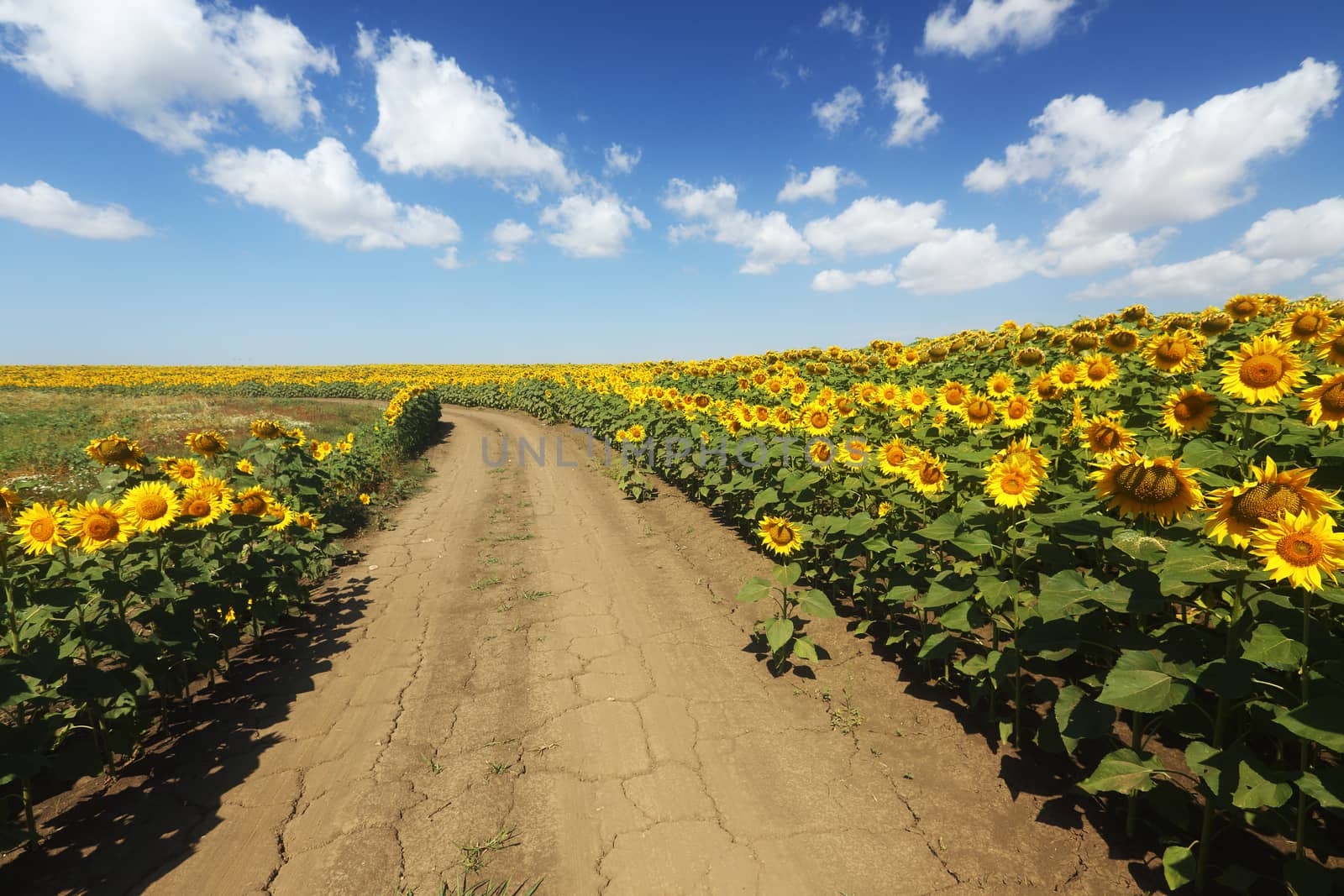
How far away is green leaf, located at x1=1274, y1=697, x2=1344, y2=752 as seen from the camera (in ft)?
6.31

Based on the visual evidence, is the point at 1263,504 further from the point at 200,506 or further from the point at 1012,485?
the point at 200,506

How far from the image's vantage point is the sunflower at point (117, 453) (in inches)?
159

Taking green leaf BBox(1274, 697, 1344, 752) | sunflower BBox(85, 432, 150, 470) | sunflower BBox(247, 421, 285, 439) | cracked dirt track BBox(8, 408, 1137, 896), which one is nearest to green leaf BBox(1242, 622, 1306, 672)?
green leaf BBox(1274, 697, 1344, 752)

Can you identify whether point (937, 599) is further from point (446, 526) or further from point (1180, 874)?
point (446, 526)

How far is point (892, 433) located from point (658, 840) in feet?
14.6

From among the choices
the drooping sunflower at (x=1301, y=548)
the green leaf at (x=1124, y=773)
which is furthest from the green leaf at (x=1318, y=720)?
the green leaf at (x=1124, y=773)

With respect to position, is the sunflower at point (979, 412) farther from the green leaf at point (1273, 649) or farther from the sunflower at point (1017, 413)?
the green leaf at point (1273, 649)

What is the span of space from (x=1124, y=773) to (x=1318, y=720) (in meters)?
0.93

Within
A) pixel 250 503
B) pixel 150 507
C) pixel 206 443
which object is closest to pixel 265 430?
pixel 206 443

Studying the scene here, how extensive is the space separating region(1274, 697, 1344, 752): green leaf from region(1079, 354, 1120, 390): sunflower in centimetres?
353

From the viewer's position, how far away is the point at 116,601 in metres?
3.71

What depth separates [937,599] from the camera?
3.85 metres

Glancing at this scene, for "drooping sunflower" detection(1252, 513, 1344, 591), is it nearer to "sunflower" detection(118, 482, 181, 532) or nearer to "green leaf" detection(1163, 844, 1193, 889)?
"green leaf" detection(1163, 844, 1193, 889)

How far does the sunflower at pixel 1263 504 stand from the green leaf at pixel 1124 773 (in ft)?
4.07
